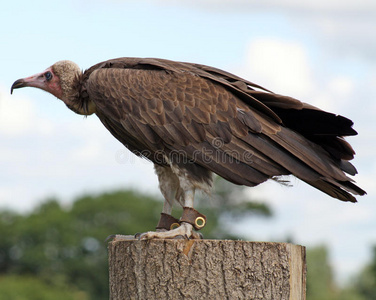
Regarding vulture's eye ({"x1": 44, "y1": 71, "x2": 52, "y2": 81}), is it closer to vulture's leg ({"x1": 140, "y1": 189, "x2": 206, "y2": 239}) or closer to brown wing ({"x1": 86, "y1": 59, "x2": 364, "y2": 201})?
brown wing ({"x1": 86, "y1": 59, "x2": 364, "y2": 201})

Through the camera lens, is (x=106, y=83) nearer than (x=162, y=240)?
No

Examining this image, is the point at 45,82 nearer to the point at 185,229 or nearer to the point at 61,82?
the point at 61,82

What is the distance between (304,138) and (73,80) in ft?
8.72

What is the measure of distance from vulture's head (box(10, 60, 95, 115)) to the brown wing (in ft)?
1.19

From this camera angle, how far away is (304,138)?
7.01 metres

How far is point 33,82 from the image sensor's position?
A: 8102 millimetres

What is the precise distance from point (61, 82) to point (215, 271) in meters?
3.15

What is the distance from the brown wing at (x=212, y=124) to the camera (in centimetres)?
684

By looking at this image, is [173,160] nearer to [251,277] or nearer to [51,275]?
[251,277]

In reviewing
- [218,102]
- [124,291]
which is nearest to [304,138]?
[218,102]

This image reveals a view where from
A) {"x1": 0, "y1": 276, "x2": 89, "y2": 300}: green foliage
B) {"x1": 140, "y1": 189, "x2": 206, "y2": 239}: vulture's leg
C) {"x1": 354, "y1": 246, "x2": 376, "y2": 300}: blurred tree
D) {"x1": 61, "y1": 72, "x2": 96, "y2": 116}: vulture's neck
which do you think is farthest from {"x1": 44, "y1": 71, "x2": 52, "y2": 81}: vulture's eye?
{"x1": 0, "y1": 276, "x2": 89, "y2": 300}: green foliage

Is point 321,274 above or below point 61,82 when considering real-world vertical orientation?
below

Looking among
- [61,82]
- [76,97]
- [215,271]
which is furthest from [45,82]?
[215,271]

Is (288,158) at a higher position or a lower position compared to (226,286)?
higher
